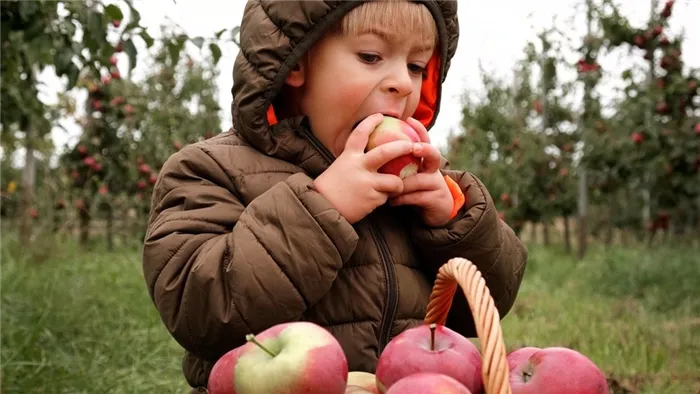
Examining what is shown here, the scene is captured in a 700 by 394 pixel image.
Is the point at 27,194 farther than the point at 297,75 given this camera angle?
Yes

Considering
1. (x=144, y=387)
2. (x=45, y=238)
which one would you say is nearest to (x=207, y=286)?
(x=144, y=387)

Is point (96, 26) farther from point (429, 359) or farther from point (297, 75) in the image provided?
point (429, 359)

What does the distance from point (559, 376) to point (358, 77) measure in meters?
0.77

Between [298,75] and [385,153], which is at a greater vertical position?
[298,75]

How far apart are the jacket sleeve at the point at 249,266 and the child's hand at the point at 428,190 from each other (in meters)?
0.20

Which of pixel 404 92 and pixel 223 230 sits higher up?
pixel 404 92

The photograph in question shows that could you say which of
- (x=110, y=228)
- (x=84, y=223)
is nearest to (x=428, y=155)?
(x=110, y=228)

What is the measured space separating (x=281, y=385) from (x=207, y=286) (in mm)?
468

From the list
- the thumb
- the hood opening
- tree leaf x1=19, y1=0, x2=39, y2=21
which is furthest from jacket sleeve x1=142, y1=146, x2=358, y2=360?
tree leaf x1=19, y1=0, x2=39, y2=21

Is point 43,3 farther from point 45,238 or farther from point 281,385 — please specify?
point 45,238

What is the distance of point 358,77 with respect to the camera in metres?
1.61

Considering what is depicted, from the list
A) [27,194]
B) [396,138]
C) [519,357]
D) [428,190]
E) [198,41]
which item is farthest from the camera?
[27,194]

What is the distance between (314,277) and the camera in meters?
1.43

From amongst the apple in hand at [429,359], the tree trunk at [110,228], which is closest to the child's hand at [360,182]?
the apple in hand at [429,359]
